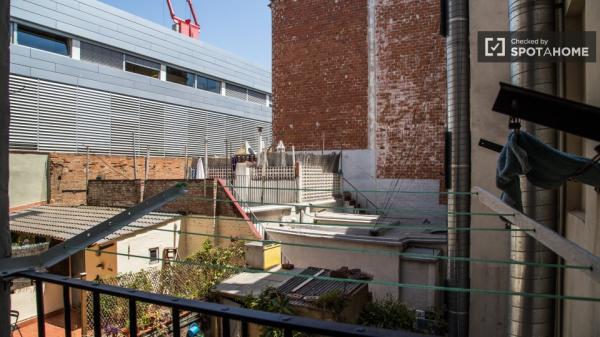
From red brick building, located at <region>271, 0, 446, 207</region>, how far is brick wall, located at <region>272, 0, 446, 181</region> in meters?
0.03

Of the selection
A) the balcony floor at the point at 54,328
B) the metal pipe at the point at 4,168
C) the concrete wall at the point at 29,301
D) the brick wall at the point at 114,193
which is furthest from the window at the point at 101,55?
the metal pipe at the point at 4,168

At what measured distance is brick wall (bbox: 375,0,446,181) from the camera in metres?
11.0

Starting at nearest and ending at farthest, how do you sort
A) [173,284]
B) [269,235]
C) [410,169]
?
[173,284], [269,235], [410,169]

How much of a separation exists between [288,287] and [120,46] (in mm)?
13302

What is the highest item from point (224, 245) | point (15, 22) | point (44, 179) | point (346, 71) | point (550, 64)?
point (15, 22)

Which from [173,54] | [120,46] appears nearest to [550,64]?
[120,46]

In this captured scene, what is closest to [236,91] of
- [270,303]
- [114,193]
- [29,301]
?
[114,193]

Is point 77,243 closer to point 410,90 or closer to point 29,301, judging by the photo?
point 29,301

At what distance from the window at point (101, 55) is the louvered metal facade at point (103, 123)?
1221 millimetres

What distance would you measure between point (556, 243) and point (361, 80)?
11056 millimetres

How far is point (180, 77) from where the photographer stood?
57.5ft

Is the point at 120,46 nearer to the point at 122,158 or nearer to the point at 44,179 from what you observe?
the point at 122,158

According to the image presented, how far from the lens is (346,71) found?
491 inches

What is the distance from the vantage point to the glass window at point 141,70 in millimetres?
15297
